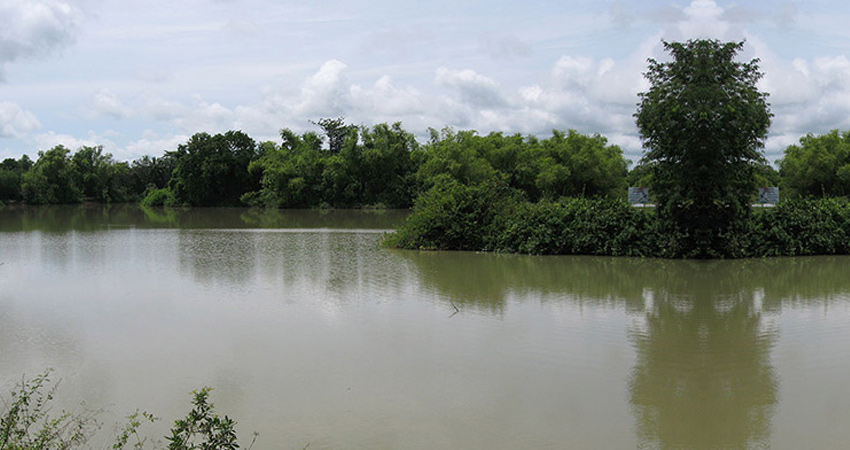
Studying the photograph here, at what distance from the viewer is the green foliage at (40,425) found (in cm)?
431

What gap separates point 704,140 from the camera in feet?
52.6

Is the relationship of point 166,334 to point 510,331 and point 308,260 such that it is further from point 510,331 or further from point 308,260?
point 308,260

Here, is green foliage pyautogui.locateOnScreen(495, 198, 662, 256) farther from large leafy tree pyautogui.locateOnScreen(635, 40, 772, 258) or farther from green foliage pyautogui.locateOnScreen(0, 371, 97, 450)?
green foliage pyautogui.locateOnScreen(0, 371, 97, 450)

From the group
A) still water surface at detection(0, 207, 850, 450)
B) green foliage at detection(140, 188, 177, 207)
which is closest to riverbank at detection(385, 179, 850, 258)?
still water surface at detection(0, 207, 850, 450)

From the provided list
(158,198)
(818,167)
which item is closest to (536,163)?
(818,167)

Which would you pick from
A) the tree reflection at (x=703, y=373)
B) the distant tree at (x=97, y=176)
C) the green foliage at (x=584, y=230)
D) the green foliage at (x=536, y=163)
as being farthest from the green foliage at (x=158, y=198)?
the tree reflection at (x=703, y=373)

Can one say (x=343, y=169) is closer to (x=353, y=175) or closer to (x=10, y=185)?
(x=353, y=175)

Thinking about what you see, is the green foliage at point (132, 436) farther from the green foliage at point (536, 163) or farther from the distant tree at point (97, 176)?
the distant tree at point (97, 176)

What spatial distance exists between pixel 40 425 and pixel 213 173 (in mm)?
57827

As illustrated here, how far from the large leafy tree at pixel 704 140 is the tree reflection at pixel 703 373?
4679 mm

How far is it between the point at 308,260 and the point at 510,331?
941 centimetres

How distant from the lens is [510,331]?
9094mm

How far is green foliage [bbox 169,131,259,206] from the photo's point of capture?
61.3 metres

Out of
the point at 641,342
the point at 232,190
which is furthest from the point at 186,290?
the point at 232,190
